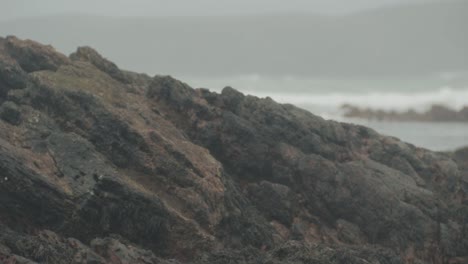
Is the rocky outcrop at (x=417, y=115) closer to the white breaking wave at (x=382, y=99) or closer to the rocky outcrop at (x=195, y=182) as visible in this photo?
the white breaking wave at (x=382, y=99)

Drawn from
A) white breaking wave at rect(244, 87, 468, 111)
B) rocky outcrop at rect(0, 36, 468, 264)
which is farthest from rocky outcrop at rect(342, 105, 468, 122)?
rocky outcrop at rect(0, 36, 468, 264)

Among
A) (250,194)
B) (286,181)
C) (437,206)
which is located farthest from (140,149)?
(437,206)

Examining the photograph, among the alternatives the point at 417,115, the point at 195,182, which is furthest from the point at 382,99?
the point at 195,182

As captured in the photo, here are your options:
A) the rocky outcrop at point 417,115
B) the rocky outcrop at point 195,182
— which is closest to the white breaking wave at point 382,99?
the rocky outcrop at point 417,115

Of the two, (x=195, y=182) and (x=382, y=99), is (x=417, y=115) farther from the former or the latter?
(x=195, y=182)

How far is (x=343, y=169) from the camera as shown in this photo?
68.1 feet

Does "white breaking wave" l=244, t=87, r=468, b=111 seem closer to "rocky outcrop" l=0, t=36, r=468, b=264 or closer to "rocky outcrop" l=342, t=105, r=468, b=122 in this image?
"rocky outcrop" l=342, t=105, r=468, b=122

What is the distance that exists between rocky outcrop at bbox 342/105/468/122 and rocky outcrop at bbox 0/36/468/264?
70.6m

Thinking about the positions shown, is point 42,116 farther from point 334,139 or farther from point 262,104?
point 334,139

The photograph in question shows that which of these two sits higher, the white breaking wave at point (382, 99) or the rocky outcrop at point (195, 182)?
the white breaking wave at point (382, 99)

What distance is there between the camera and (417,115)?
97.1 metres

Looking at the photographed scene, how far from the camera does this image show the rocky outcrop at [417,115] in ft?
302

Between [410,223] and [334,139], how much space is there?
4.20m

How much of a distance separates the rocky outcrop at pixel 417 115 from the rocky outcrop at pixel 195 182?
232ft
